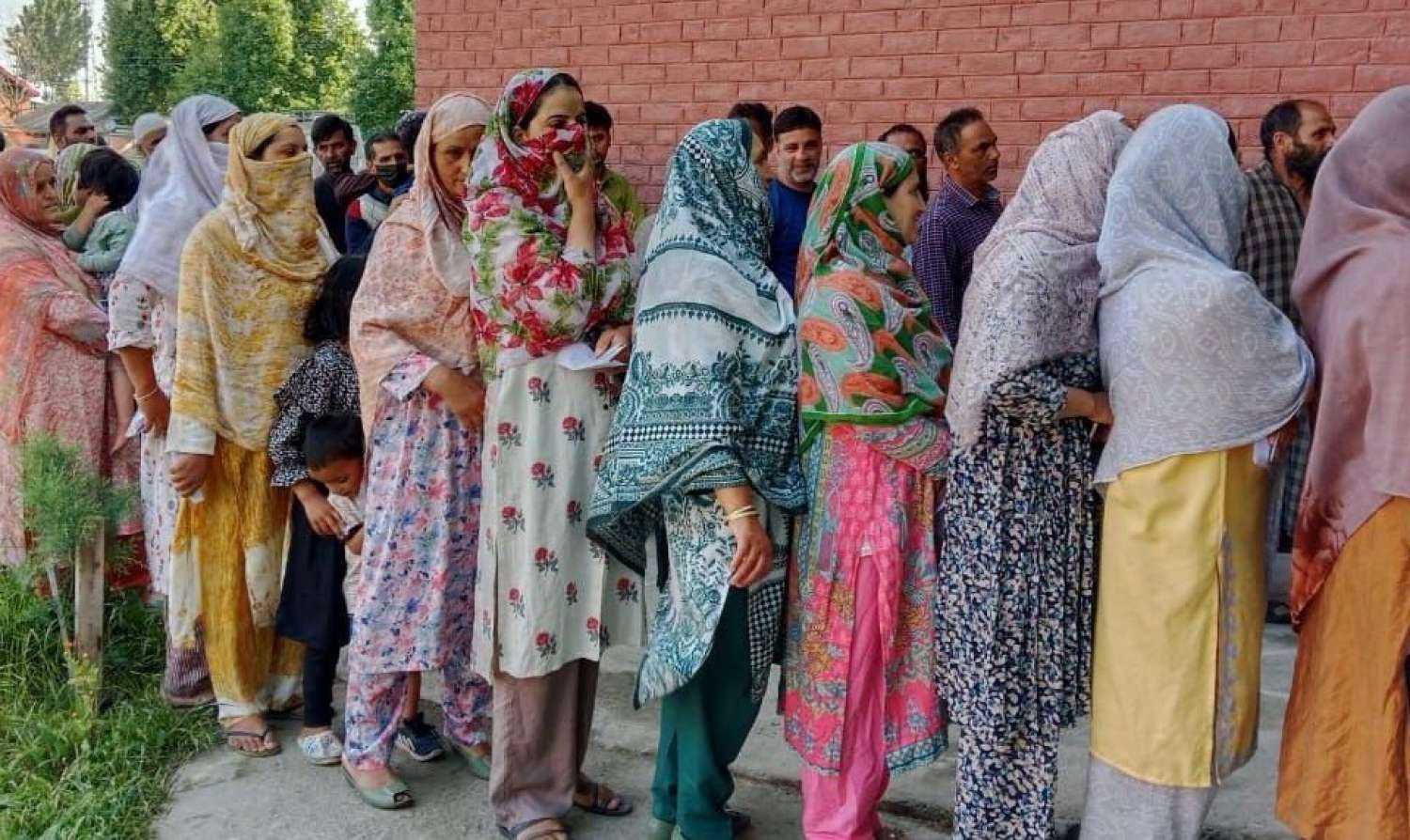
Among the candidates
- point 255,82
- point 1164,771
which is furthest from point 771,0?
point 255,82

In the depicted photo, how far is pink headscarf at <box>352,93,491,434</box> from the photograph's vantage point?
10.5ft

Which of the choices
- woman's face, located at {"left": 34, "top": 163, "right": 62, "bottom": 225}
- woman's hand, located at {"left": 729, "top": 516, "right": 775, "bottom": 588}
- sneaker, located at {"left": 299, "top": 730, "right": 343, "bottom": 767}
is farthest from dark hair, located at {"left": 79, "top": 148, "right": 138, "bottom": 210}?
woman's hand, located at {"left": 729, "top": 516, "right": 775, "bottom": 588}

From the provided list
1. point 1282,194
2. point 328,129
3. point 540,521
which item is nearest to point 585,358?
point 540,521

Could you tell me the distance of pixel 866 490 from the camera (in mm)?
2824

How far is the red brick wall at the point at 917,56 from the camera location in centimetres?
488

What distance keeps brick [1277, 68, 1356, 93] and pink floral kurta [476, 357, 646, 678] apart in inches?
131

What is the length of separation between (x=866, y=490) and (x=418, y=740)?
171cm

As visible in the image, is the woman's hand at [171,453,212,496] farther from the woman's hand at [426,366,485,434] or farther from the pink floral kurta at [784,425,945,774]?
the pink floral kurta at [784,425,945,774]

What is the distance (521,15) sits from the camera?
6.64m

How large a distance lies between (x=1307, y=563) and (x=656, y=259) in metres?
1.58

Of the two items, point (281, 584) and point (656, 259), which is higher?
point (656, 259)

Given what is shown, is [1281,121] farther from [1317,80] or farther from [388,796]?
[388,796]

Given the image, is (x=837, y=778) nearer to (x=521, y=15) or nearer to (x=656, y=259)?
(x=656, y=259)

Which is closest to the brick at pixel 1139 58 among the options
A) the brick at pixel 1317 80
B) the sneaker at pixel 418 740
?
the brick at pixel 1317 80
